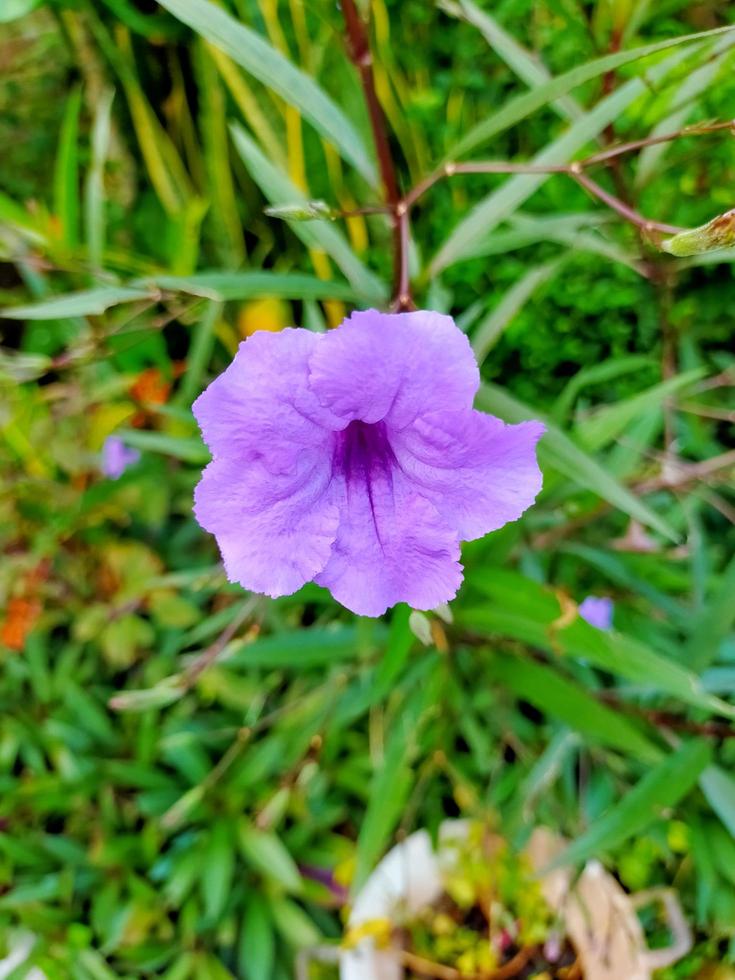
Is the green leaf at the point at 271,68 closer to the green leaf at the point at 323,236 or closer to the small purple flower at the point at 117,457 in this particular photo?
the green leaf at the point at 323,236

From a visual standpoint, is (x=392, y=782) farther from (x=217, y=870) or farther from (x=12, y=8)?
(x=12, y=8)

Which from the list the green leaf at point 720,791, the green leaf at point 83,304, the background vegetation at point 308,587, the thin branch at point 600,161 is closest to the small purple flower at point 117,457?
the background vegetation at point 308,587

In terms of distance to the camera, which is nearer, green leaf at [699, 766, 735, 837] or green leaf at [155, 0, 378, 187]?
green leaf at [155, 0, 378, 187]

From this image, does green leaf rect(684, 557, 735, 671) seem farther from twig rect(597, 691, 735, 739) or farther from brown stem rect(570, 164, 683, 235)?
brown stem rect(570, 164, 683, 235)

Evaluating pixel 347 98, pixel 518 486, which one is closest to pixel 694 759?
pixel 518 486

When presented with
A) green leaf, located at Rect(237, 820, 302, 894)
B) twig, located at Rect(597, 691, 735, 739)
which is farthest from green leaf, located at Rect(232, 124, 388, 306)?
green leaf, located at Rect(237, 820, 302, 894)

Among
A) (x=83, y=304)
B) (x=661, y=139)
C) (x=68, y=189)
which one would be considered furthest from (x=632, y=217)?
(x=68, y=189)
